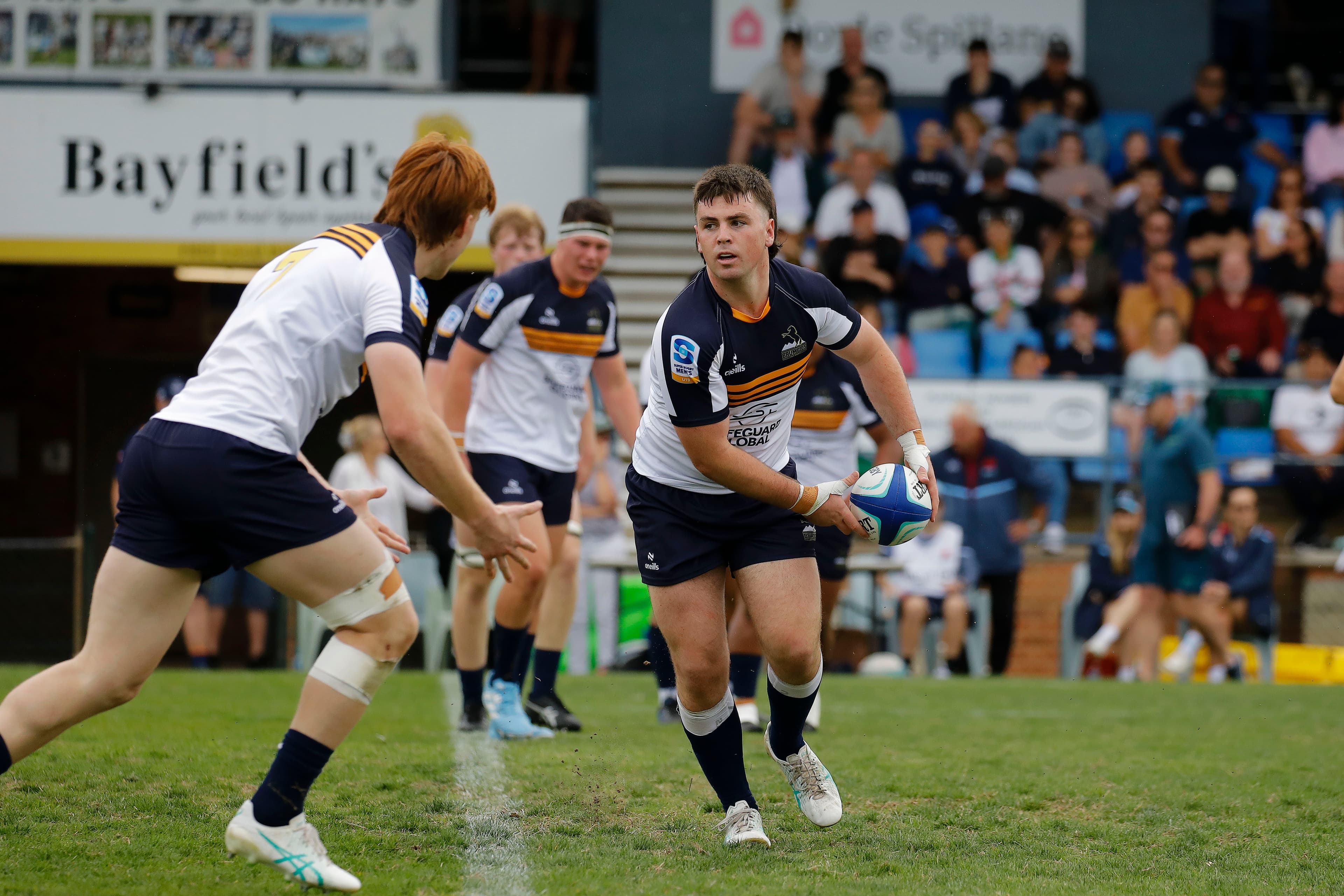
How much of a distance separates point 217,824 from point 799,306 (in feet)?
8.28

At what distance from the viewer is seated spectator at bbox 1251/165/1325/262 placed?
15.4 meters

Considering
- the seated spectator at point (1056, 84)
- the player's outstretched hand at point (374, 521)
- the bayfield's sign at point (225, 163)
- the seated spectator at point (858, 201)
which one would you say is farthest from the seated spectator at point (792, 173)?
the player's outstretched hand at point (374, 521)

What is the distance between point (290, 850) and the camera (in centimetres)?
367

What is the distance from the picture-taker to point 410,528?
17.6 meters

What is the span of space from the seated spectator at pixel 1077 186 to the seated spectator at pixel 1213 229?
3.14 ft

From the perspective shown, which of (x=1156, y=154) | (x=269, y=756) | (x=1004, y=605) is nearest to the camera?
(x=269, y=756)

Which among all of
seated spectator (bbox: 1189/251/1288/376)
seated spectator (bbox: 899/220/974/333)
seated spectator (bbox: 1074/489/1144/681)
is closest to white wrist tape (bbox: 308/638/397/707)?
seated spectator (bbox: 1074/489/1144/681)

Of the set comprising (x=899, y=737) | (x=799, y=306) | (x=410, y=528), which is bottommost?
(x=410, y=528)

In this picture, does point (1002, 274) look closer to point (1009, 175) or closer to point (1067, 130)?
point (1009, 175)

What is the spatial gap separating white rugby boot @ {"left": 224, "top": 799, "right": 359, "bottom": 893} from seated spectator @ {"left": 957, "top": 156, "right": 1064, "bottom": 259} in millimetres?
12080

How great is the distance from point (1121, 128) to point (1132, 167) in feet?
4.58

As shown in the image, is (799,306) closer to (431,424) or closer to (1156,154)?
(431,424)

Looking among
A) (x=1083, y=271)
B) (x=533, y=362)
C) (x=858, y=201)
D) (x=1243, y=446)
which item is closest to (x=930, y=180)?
(x=858, y=201)

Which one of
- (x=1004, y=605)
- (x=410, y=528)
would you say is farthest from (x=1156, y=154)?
(x=410, y=528)
